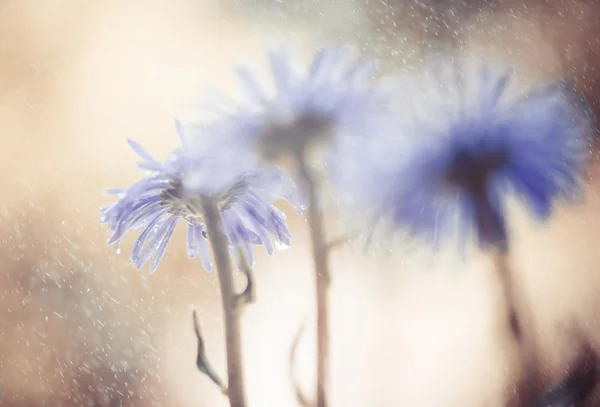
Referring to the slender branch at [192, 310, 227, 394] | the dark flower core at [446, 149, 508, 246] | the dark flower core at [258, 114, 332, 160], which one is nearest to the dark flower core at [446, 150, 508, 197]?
the dark flower core at [446, 149, 508, 246]

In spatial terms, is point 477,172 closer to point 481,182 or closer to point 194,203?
point 481,182

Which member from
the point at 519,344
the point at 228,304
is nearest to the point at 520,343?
the point at 519,344

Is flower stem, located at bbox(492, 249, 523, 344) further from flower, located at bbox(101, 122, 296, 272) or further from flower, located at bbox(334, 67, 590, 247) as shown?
flower, located at bbox(101, 122, 296, 272)

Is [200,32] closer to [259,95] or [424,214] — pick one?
[259,95]

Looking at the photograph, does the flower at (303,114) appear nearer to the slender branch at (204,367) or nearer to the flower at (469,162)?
the flower at (469,162)

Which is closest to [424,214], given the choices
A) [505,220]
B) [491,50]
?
[505,220]
